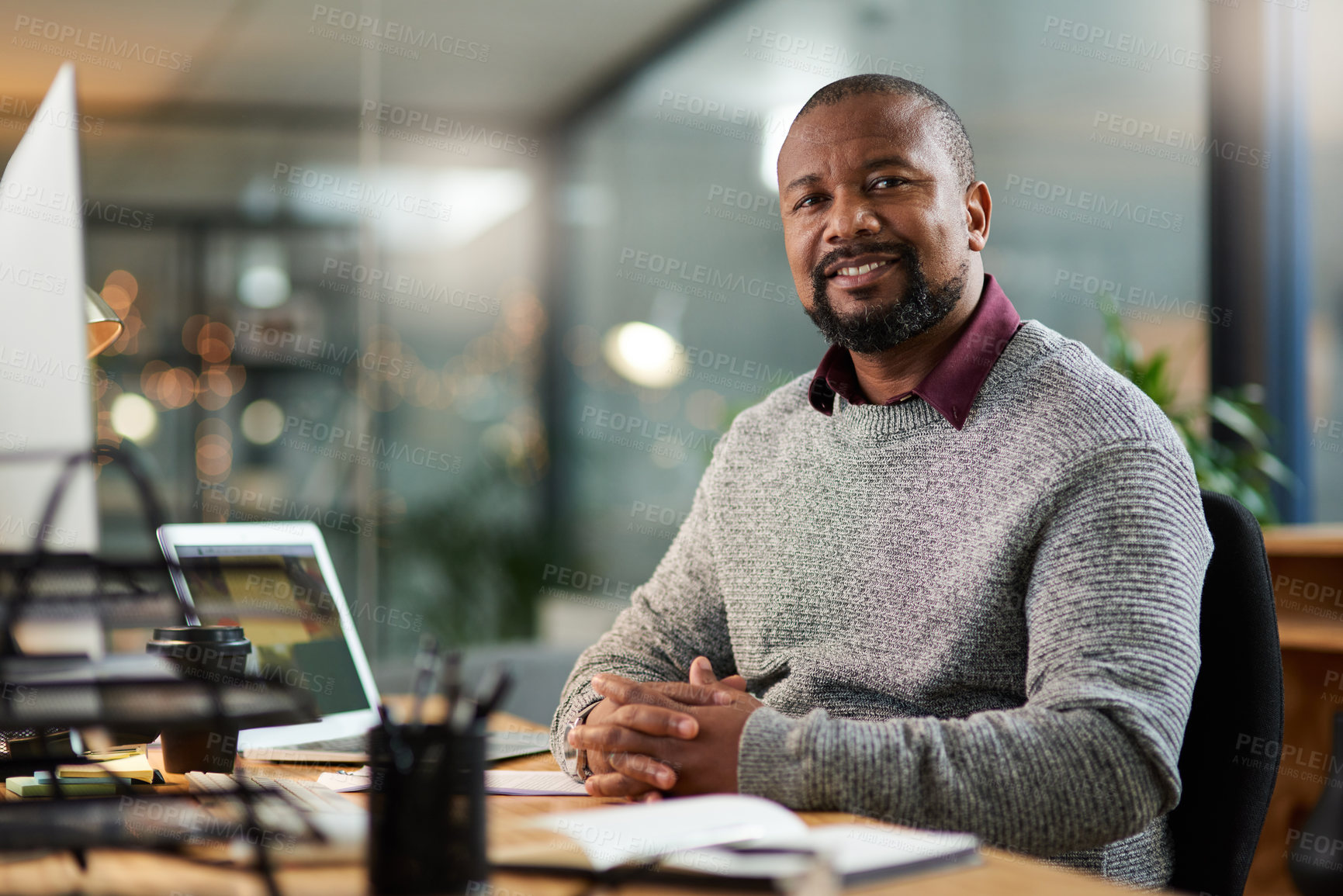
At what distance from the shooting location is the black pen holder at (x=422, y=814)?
74 cm

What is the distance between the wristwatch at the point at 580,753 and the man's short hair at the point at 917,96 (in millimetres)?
877

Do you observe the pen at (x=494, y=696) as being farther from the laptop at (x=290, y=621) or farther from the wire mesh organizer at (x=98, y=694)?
the laptop at (x=290, y=621)

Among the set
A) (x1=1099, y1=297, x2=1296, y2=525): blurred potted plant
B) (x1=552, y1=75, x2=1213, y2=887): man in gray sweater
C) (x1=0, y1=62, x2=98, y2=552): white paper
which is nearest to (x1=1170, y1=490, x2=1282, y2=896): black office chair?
(x1=552, y1=75, x2=1213, y2=887): man in gray sweater

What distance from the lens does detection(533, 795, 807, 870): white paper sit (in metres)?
0.83

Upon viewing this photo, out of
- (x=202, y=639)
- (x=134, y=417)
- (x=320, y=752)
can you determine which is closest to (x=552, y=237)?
(x=134, y=417)

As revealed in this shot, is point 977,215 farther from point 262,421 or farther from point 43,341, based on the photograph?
point 262,421

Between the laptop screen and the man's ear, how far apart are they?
3.38ft

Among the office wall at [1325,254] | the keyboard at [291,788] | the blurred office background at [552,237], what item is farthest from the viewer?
the blurred office background at [552,237]

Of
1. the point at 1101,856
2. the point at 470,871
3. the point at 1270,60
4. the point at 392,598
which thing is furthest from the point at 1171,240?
the point at 470,871

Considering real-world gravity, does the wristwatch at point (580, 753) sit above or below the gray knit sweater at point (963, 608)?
below

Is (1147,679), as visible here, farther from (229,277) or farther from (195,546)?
(229,277)

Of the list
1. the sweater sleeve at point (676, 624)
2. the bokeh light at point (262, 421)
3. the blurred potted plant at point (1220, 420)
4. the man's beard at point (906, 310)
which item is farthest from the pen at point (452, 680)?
the bokeh light at point (262, 421)

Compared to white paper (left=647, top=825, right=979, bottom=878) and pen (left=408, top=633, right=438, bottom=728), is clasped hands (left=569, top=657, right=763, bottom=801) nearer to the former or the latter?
white paper (left=647, top=825, right=979, bottom=878)

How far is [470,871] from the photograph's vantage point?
755mm
